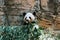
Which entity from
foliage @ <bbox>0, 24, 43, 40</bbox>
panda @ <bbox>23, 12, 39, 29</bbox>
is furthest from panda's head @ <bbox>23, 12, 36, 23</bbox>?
foliage @ <bbox>0, 24, 43, 40</bbox>

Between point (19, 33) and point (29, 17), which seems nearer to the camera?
point (19, 33)

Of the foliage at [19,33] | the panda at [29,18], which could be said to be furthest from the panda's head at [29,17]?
the foliage at [19,33]

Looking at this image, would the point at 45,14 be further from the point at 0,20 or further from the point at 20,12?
the point at 0,20

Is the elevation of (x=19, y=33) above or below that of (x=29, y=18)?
below

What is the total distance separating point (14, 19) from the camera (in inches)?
203

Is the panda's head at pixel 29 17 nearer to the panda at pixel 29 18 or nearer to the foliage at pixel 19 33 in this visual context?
the panda at pixel 29 18

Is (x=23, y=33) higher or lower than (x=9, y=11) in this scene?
lower

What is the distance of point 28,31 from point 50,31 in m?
0.51

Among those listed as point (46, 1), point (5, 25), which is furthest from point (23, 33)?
point (46, 1)

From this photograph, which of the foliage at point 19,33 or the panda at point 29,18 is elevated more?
the panda at point 29,18

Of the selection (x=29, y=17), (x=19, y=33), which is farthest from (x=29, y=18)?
(x=19, y=33)

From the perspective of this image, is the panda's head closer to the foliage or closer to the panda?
the panda

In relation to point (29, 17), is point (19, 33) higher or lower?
lower

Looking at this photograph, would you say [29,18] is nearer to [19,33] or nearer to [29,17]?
[29,17]
